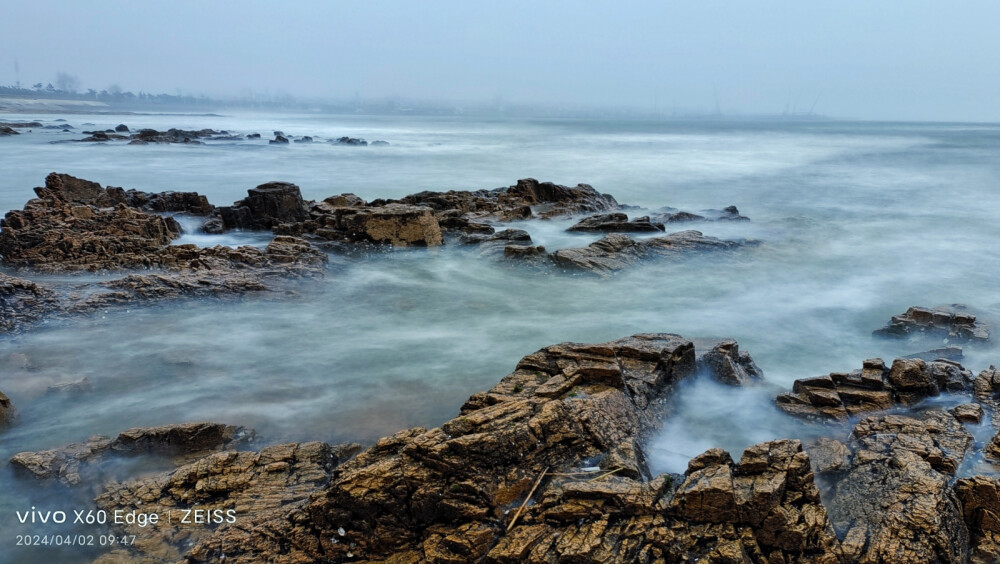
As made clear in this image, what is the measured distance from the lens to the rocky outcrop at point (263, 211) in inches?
627

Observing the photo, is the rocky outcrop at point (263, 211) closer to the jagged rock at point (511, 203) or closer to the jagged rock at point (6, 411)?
the jagged rock at point (511, 203)

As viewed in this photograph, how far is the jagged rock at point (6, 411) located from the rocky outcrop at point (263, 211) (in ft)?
30.6

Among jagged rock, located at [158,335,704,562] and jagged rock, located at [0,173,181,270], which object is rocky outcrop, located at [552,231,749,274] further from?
jagged rock, located at [0,173,181,270]

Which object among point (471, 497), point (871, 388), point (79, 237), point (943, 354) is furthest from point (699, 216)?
point (471, 497)

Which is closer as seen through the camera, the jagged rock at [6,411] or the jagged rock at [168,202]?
the jagged rock at [6,411]

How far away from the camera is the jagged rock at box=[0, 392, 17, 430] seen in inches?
264

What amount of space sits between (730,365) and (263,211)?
12366 millimetres

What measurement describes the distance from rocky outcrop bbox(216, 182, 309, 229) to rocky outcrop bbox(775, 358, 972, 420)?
12783 millimetres

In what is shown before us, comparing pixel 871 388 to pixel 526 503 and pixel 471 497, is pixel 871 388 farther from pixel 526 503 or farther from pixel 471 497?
pixel 471 497

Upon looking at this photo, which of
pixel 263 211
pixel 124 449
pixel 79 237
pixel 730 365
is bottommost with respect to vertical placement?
pixel 124 449

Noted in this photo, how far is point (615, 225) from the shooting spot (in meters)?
16.6

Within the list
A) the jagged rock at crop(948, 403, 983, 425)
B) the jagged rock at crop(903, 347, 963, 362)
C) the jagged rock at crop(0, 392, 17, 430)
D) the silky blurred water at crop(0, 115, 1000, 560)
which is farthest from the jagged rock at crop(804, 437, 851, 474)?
the jagged rock at crop(0, 392, 17, 430)

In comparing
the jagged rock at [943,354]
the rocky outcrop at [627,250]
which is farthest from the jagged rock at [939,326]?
the rocky outcrop at [627,250]

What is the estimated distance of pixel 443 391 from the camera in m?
7.89
